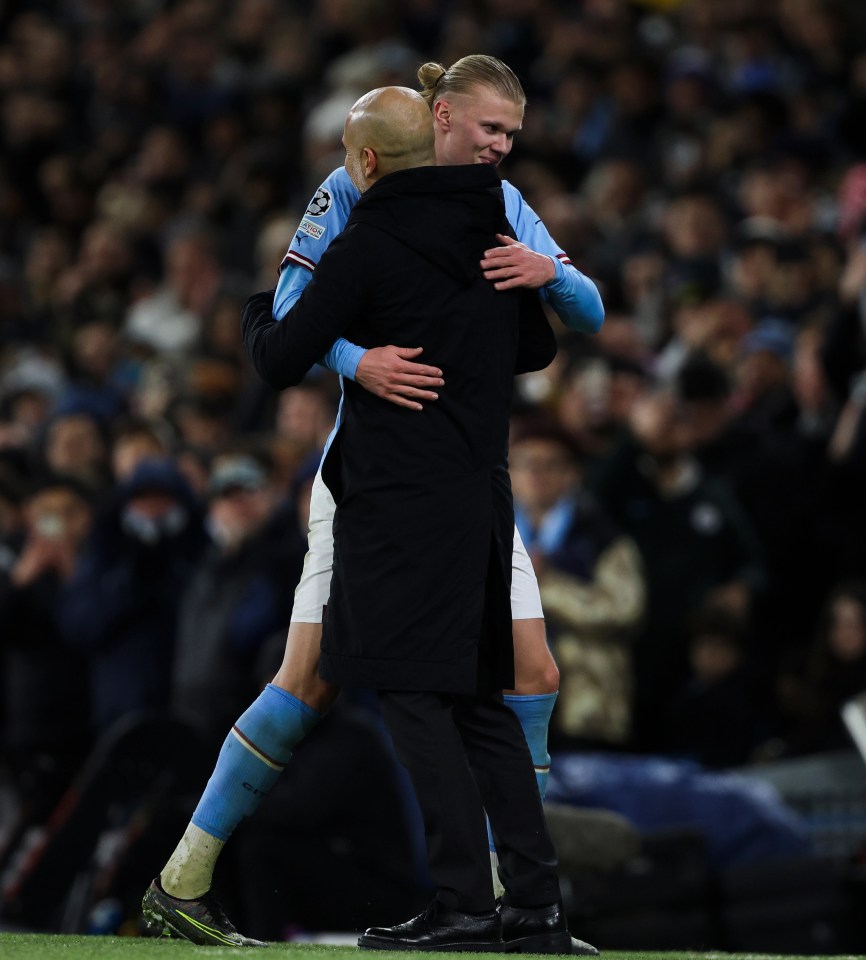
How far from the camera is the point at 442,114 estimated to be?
470 centimetres

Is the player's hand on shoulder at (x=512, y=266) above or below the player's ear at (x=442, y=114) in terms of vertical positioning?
below

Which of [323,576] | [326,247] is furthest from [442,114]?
[323,576]

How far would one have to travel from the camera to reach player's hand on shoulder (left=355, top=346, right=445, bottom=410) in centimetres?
433

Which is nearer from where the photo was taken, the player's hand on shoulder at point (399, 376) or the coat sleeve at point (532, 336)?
the player's hand on shoulder at point (399, 376)

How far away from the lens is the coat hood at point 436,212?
4355 mm

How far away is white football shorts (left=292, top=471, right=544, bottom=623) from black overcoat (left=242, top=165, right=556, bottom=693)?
19cm

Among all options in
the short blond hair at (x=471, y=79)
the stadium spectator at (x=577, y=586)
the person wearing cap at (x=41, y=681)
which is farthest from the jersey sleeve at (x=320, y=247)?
the person wearing cap at (x=41, y=681)

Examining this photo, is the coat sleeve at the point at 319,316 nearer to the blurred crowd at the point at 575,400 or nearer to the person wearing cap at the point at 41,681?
the blurred crowd at the point at 575,400

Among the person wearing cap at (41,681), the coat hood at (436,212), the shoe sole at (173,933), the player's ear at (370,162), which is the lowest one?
the person wearing cap at (41,681)

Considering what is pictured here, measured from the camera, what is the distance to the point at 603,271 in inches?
425

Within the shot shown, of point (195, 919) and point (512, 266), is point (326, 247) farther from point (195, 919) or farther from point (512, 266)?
point (195, 919)

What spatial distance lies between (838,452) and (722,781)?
5.92 feet

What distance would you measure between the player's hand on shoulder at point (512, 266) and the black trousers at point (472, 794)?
0.93 metres

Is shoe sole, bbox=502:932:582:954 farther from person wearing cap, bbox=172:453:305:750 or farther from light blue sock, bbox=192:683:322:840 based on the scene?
person wearing cap, bbox=172:453:305:750
